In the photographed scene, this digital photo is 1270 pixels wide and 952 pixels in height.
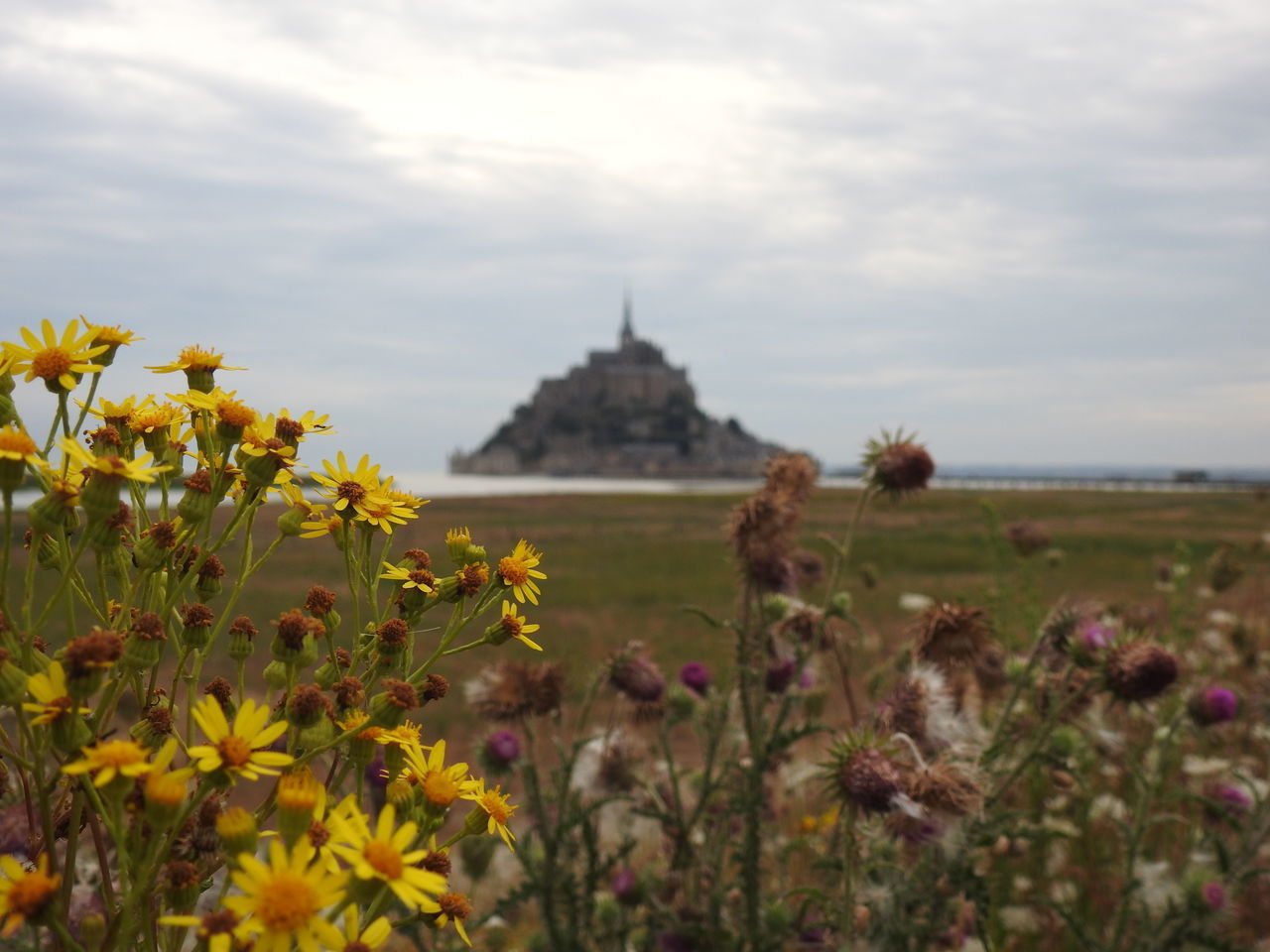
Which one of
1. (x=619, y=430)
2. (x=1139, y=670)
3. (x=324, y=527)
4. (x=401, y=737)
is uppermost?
(x=619, y=430)

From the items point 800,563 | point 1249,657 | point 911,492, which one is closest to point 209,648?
point 911,492

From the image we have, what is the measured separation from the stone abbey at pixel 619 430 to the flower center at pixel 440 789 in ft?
470

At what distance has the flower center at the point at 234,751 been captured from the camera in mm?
934

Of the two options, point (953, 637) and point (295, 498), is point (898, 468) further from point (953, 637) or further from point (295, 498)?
point (295, 498)

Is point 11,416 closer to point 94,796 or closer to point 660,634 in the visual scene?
point 94,796

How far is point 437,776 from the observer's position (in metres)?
1.11

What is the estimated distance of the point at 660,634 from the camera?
14.5 metres

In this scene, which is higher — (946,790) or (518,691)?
(946,790)

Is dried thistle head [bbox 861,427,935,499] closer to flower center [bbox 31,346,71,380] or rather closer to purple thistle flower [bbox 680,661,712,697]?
purple thistle flower [bbox 680,661,712,697]

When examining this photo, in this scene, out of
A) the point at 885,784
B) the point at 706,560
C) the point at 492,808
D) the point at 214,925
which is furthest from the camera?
the point at 706,560

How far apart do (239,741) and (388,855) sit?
0.20 m

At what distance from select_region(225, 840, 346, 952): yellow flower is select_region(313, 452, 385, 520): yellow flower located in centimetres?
49

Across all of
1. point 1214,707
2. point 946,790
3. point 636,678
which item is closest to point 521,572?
point 946,790

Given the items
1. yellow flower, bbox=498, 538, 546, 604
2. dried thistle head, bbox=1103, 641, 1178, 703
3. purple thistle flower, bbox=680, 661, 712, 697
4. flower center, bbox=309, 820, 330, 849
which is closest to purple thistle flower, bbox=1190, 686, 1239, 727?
dried thistle head, bbox=1103, 641, 1178, 703
